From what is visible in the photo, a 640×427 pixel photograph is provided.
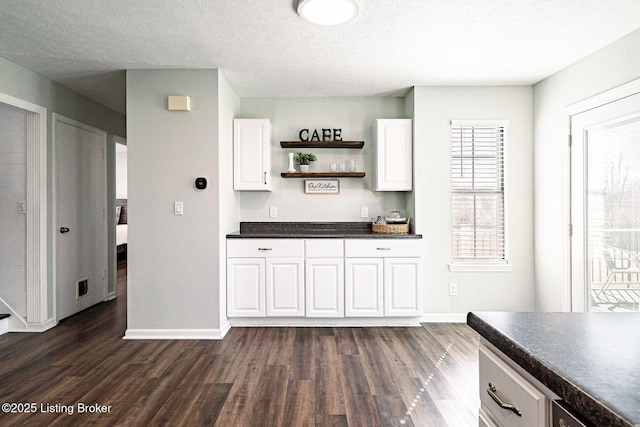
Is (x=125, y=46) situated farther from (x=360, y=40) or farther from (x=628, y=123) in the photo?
(x=628, y=123)

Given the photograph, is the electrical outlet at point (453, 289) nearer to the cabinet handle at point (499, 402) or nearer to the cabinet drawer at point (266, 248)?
the cabinet drawer at point (266, 248)

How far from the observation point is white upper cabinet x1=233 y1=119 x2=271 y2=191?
12.7ft

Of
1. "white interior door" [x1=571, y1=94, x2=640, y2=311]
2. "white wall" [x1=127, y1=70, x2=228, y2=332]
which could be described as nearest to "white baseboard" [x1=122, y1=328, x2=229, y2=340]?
"white wall" [x1=127, y1=70, x2=228, y2=332]

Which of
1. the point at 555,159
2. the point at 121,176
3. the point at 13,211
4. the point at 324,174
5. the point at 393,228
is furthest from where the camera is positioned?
the point at 121,176

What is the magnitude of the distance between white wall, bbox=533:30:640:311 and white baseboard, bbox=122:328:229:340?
3.25 m

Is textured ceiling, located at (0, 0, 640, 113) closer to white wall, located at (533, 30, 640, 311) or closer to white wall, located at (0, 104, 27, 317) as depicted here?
white wall, located at (533, 30, 640, 311)

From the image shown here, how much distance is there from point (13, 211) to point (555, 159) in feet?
17.5

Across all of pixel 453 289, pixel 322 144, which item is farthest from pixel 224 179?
pixel 453 289

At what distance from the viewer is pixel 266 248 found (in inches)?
144

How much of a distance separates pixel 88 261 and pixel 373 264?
343 centimetres

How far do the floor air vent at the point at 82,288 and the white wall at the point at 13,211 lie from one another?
0.65 meters

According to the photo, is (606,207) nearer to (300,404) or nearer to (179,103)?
(300,404)

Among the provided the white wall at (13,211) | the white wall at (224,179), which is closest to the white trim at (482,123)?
the white wall at (224,179)

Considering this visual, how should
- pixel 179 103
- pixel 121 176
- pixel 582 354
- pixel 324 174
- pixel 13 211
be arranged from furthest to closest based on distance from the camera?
1. pixel 121 176
2. pixel 324 174
3. pixel 13 211
4. pixel 179 103
5. pixel 582 354
